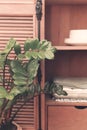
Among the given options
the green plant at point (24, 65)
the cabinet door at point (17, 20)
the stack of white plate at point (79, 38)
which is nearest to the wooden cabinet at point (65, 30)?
the stack of white plate at point (79, 38)

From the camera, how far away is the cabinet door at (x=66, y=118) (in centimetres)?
→ 164

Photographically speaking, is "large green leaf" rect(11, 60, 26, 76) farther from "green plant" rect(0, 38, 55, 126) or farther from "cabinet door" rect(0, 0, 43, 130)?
"cabinet door" rect(0, 0, 43, 130)

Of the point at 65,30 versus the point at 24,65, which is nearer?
the point at 24,65

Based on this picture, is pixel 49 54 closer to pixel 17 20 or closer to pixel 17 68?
pixel 17 68

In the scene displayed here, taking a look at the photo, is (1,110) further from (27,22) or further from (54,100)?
(27,22)

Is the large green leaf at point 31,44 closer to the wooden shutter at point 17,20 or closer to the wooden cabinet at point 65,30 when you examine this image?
the wooden shutter at point 17,20

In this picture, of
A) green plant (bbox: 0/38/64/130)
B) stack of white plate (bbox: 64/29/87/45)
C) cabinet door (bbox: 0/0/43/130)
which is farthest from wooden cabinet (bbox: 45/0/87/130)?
green plant (bbox: 0/38/64/130)

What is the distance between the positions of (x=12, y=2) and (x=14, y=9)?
41mm

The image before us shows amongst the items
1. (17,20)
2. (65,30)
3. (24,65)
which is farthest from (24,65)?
(65,30)

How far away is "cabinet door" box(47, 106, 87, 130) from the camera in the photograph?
5.38ft

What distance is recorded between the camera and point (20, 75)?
1.37 m

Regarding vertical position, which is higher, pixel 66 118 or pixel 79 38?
pixel 79 38

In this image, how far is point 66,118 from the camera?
165 cm

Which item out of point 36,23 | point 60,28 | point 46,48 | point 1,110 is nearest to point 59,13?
point 60,28
